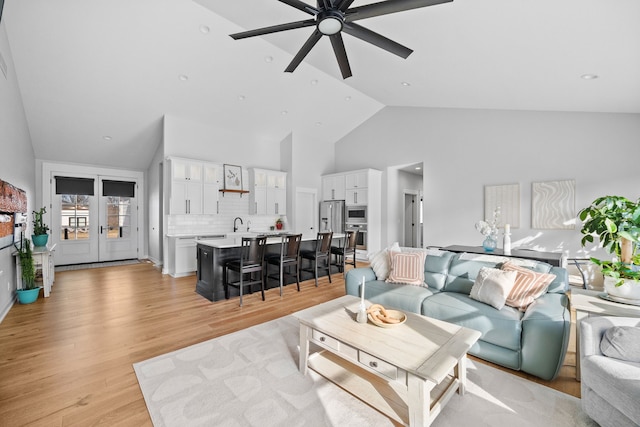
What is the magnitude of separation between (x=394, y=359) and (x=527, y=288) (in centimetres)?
167

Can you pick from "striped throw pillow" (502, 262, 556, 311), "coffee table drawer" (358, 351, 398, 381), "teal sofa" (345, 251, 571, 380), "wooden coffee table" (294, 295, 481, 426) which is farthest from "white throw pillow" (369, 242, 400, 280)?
"coffee table drawer" (358, 351, 398, 381)

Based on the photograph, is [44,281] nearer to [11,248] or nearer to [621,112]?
[11,248]

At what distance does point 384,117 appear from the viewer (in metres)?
7.50

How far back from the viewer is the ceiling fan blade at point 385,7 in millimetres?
2301

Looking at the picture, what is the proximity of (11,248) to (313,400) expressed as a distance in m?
4.71

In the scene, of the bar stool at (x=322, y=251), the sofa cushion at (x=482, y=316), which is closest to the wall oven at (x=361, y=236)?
the bar stool at (x=322, y=251)

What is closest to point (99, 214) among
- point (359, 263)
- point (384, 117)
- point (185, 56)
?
point (185, 56)

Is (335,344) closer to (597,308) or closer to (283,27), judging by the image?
(597,308)

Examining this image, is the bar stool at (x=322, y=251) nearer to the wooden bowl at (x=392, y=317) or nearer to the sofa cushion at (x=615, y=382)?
the wooden bowl at (x=392, y=317)

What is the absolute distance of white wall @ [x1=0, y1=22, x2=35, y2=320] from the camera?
3.57m

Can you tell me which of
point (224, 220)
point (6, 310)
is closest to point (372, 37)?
point (224, 220)

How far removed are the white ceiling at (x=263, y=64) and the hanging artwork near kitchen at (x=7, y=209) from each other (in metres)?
2.01

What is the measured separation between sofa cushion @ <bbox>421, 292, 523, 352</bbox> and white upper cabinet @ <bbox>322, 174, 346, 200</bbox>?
5.31m

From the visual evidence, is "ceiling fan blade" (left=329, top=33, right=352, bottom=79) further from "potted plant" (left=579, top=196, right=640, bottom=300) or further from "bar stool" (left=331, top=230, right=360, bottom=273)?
"bar stool" (left=331, top=230, right=360, bottom=273)
